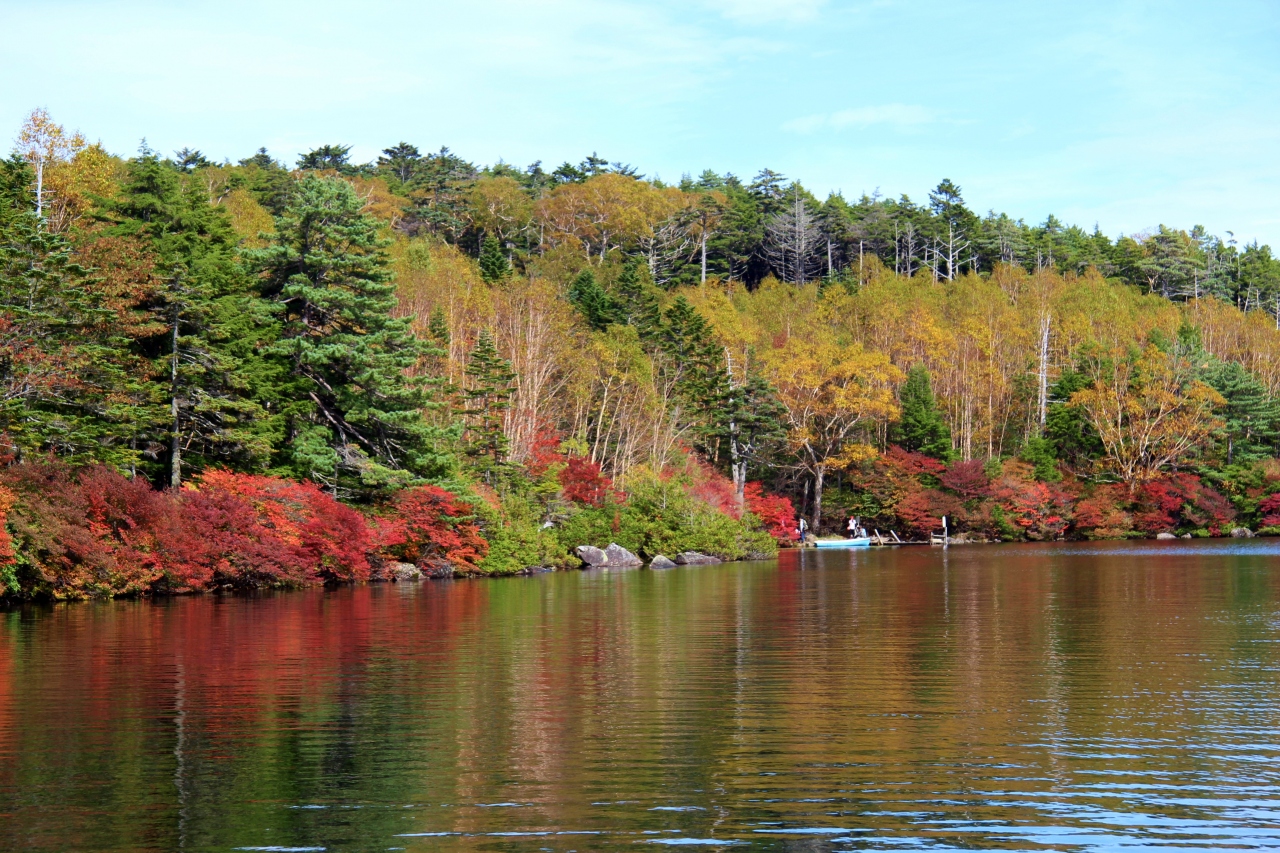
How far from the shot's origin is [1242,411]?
62.3 meters

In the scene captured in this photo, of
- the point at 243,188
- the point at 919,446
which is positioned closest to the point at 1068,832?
the point at 919,446

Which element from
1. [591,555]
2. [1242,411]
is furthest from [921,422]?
[591,555]

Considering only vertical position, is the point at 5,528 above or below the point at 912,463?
below

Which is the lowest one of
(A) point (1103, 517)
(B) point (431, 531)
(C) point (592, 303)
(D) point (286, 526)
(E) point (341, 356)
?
(A) point (1103, 517)

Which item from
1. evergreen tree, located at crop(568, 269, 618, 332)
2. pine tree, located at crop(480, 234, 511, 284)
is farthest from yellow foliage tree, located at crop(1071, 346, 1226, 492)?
pine tree, located at crop(480, 234, 511, 284)

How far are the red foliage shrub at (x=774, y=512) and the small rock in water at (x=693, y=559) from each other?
8.66 m

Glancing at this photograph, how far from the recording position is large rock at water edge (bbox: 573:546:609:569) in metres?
40.8

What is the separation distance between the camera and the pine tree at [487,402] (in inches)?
1506

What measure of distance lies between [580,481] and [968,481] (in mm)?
23549

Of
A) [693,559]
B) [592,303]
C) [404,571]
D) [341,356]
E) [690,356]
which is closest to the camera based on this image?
[341,356]

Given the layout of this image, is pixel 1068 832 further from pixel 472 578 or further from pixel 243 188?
pixel 243 188

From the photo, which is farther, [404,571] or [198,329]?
[404,571]

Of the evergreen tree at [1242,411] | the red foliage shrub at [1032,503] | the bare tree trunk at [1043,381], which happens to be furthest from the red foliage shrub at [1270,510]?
the bare tree trunk at [1043,381]

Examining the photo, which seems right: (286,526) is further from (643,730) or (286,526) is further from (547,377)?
(643,730)
